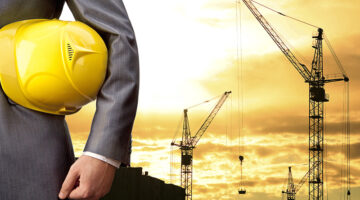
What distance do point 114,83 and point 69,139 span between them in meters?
0.27

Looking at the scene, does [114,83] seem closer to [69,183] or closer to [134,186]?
[69,183]

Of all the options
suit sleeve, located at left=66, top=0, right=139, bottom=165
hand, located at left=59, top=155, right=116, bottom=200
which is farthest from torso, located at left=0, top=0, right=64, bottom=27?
hand, located at left=59, top=155, right=116, bottom=200

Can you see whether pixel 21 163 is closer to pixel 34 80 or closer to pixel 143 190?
pixel 34 80

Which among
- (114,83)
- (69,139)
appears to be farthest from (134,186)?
(114,83)

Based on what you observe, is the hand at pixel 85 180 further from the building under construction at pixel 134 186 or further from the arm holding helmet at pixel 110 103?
the building under construction at pixel 134 186

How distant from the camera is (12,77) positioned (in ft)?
6.06

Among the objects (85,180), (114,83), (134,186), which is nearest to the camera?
(85,180)

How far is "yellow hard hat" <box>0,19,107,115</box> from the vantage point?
5.94 feet

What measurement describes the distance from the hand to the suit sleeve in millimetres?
49

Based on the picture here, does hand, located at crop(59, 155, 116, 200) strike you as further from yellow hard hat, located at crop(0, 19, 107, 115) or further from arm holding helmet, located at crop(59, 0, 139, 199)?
yellow hard hat, located at crop(0, 19, 107, 115)

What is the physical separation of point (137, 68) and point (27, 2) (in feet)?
1.47

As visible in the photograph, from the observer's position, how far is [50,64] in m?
1.81

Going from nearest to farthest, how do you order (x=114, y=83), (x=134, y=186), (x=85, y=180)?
(x=85, y=180), (x=114, y=83), (x=134, y=186)

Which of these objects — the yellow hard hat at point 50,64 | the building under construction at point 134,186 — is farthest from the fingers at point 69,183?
the building under construction at point 134,186
